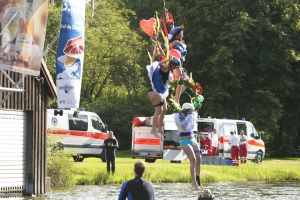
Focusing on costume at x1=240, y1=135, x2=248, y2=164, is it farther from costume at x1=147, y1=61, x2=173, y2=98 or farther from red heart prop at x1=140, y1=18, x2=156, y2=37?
costume at x1=147, y1=61, x2=173, y2=98

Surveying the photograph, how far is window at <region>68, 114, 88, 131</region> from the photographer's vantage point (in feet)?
130

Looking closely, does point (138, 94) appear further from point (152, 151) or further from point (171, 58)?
point (171, 58)

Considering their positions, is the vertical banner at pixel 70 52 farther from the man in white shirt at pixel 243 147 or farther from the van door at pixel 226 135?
the van door at pixel 226 135

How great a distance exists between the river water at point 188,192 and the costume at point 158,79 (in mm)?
9225

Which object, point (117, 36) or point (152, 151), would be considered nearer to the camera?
point (152, 151)

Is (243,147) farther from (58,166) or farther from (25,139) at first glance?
(25,139)

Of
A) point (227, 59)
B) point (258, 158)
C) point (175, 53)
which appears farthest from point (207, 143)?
point (175, 53)

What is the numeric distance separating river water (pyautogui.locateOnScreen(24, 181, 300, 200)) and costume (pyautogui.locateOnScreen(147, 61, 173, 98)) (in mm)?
9225

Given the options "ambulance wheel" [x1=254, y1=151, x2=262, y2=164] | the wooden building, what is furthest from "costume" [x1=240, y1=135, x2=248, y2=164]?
the wooden building

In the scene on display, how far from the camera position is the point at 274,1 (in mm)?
53938

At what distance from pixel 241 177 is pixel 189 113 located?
66.6 ft

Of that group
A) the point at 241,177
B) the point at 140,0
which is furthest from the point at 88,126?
the point at 140,0

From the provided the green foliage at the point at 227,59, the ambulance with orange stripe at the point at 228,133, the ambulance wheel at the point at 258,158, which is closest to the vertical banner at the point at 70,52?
the ambulance with orange stripe at the point at 228,133

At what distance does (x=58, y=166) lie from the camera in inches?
1190
